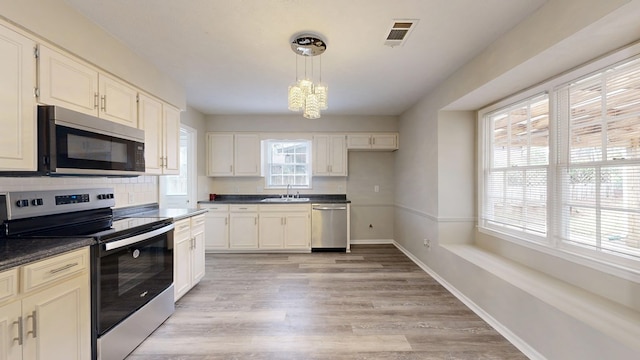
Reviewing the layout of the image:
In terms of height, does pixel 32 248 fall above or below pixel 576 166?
below

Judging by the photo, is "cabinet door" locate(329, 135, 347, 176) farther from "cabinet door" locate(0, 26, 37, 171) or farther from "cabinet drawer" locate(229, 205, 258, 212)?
"cabinet door" locate(0, 26, 37, 171)

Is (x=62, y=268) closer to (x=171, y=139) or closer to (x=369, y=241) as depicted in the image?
(x=171, y=139)

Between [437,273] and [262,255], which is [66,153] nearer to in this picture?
[262,255]

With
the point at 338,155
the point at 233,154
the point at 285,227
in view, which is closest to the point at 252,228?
the point at 285,227

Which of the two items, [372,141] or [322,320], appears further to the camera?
[372,141]

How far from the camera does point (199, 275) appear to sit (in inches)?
120

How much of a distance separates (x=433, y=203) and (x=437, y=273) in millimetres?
866

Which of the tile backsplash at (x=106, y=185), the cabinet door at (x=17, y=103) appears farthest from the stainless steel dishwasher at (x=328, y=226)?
the cabinet door at (x=17, y=103)

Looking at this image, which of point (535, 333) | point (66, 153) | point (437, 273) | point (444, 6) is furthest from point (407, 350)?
point (66, 153)

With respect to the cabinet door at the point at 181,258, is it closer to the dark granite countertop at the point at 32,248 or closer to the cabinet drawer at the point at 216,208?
the dark granite countertop at the point at 32,248

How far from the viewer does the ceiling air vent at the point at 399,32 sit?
6.48 ft

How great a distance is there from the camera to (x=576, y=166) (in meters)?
2.02

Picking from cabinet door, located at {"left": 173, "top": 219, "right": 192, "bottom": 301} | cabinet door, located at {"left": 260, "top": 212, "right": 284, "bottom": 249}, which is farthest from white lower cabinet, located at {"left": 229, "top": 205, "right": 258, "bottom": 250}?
cabinet door, located at {"left": 173, "top": 219, "right": 192, "bottom": 301}

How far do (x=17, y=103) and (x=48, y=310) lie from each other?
3.73 feet
